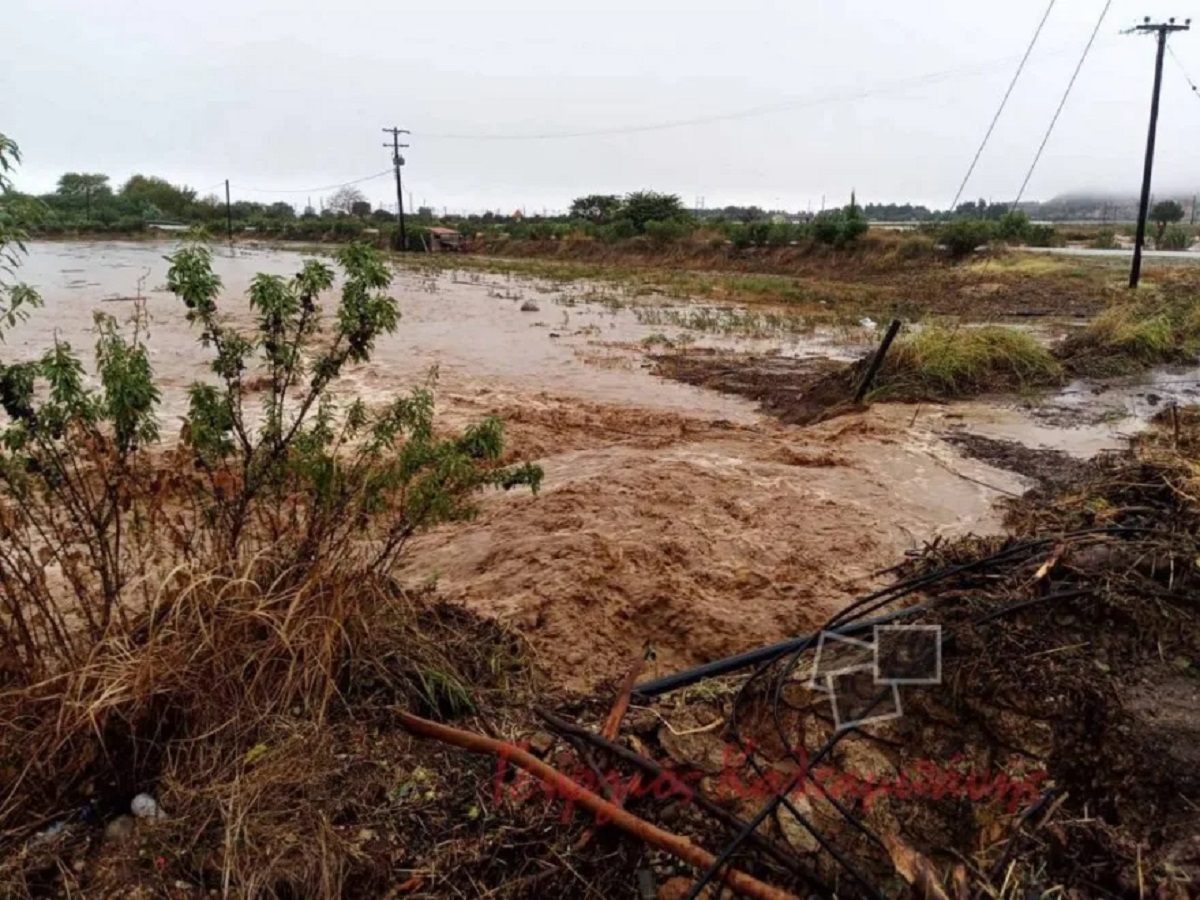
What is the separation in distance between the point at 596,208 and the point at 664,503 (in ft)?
155

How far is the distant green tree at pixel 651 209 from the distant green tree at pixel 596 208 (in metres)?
5.63

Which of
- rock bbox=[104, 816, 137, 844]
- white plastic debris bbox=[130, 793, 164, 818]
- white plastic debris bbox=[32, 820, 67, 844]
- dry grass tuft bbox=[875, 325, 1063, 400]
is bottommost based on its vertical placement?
rock bbox=[104, 816, 137, 844]

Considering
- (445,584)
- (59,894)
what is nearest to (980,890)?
(59,894)

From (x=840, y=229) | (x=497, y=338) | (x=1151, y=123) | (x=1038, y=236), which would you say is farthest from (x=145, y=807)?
(x=1038, y=236)

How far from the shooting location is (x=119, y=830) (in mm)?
2215

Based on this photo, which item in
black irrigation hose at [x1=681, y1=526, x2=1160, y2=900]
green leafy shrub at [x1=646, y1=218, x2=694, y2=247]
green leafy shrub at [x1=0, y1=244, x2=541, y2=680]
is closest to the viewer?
black irrigation hose at [x1=681, y1=526, x2=1160, y2=900]

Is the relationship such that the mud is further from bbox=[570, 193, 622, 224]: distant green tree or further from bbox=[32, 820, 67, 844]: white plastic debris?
bbox=[570, 193, 622, 224]: distant green tree

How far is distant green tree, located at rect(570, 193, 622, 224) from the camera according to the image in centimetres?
4809

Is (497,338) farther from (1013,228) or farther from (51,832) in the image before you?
(1013,228)

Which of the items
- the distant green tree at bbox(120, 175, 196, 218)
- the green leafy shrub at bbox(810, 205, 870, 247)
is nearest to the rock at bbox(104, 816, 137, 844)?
the green leafy shrub at bbox(810, 205, 870, 247)

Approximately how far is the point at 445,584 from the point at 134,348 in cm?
209

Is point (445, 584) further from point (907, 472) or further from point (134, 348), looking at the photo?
point (907, 472)

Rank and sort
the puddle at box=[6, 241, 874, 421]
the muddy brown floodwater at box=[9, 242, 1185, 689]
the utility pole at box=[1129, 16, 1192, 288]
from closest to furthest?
the muddy brown floodwater at box=[9, 242, 1185, 689]
the puddle at box=[6, 241, 874, 421]
the utility pole at box=[1129, 16, 1192, 288]

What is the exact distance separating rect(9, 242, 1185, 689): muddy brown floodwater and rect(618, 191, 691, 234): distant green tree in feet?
97.8
